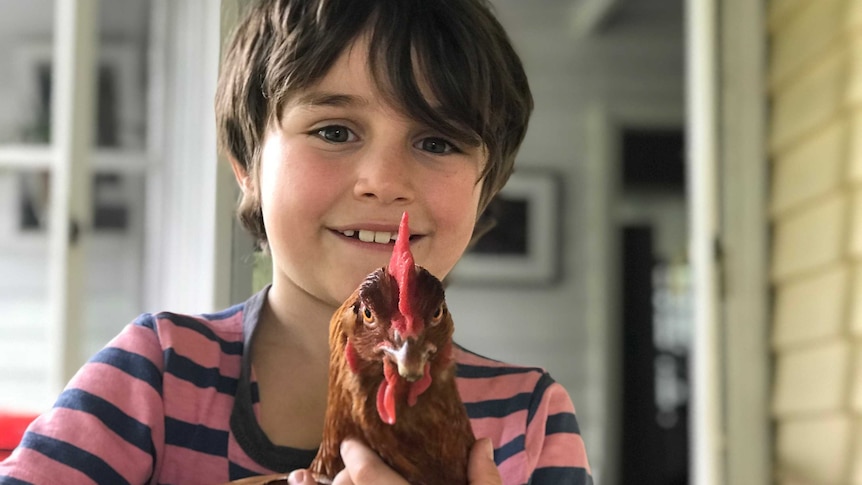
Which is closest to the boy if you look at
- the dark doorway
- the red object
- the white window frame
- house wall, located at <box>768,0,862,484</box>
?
the red object

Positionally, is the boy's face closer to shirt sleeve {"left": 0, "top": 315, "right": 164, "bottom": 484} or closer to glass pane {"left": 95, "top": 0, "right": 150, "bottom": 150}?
shirt sleeve {"left": 0, "top": 315, "right": 164, "bottom": 484}

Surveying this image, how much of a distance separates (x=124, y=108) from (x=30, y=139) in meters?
0.48

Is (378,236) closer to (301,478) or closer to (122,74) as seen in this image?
(301,478)

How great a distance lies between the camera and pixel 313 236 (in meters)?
0.52

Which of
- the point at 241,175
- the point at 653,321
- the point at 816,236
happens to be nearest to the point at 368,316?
the point at 241,175

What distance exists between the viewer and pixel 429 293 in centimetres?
39

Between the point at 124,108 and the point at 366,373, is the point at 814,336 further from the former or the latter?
the point at 124,108

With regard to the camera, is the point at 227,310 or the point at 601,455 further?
the point at 601,455

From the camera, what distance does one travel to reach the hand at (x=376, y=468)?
0.41m

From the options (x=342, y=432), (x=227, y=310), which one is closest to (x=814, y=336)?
(x=227, y=310)

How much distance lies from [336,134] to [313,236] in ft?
0.22

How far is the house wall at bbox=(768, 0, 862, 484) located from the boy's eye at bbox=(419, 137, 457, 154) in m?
1.43

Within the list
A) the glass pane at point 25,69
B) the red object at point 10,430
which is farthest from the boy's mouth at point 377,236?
the glass pane at point 25,69

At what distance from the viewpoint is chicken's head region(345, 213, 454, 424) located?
0.38 metres
